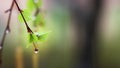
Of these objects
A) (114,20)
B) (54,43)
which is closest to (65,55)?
(54,43)

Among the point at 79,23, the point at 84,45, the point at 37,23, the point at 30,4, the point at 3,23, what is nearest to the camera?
the point at 30,4

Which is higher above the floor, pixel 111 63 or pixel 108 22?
pixel 108 22

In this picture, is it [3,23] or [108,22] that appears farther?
[108,22]

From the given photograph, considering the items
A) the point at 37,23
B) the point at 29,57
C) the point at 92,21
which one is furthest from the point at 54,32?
the point at 37,23

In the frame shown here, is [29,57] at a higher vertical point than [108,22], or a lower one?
lower

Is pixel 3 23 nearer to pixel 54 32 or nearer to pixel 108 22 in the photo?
pixel 54 32

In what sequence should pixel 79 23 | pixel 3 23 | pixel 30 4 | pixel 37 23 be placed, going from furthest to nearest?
pixel 79 23 → pixel 3 23 → pixel 37 23 → pixel 30 4

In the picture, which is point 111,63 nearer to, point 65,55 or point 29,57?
point 65,55

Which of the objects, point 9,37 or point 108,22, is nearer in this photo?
point 9,37

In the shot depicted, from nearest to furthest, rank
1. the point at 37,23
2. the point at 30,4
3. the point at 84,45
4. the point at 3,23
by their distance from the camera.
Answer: the point at 30,4 → the point at 37,23 → the point at 3,23 → the point at 84,45
